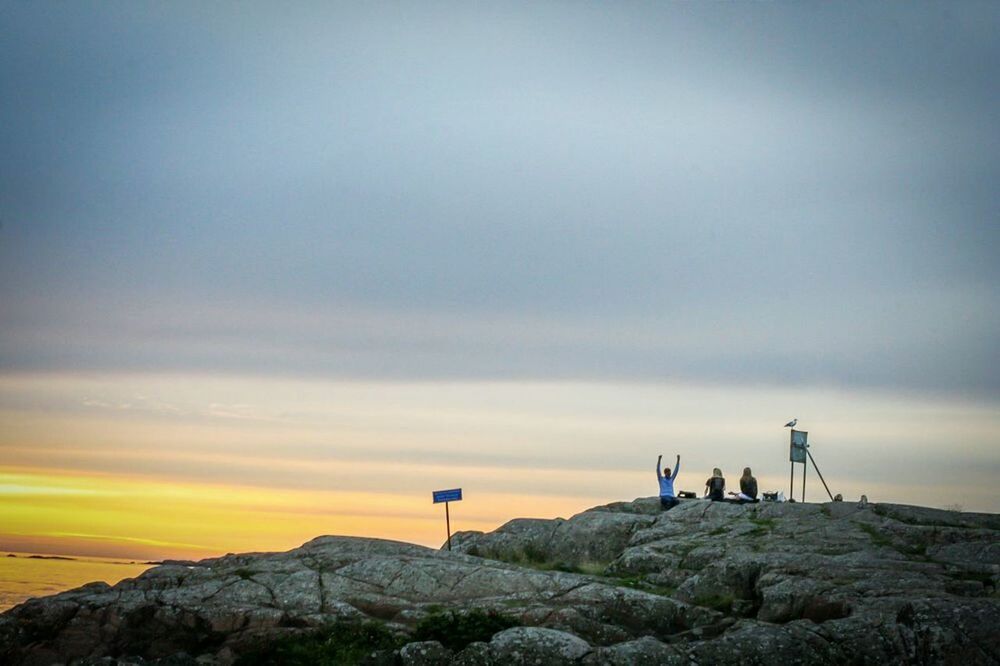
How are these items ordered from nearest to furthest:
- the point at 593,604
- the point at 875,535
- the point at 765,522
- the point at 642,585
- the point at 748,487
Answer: the point at 593,604 → the point at 642,585 → the point at 875,535 → the point at 765,522 → the point at 748,487

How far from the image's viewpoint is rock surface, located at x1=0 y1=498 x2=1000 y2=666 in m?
33.9

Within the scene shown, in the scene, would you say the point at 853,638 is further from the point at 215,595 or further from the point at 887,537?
the point at 215,595

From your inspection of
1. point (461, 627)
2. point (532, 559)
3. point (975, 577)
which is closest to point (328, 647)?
point (461, 627)

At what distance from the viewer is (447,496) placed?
5009cm

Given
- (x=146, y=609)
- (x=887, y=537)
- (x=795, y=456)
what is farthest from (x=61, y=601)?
(x=795, y=456)

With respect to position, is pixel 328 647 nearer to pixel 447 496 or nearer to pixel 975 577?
pixel 447 496

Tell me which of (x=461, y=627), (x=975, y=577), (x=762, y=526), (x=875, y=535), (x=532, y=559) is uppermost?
(x=762, y=526)

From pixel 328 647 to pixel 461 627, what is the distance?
4436 mm

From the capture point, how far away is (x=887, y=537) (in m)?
48.8

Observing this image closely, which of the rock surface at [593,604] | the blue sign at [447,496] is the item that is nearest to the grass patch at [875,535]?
the rock surface at [593,604]

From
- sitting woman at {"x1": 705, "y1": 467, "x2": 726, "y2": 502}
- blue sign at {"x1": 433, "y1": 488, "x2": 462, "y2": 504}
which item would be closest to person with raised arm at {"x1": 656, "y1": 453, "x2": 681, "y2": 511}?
sitting woman at {"x1": 705, "y1": 467, "x2": 726, "y2": 502}

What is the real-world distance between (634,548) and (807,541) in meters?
7.76

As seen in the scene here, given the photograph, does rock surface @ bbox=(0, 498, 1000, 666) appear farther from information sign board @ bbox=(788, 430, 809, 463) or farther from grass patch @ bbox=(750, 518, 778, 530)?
information sign board @ bbox=(788, 430, 809, 463)

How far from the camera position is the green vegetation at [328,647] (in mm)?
34688
